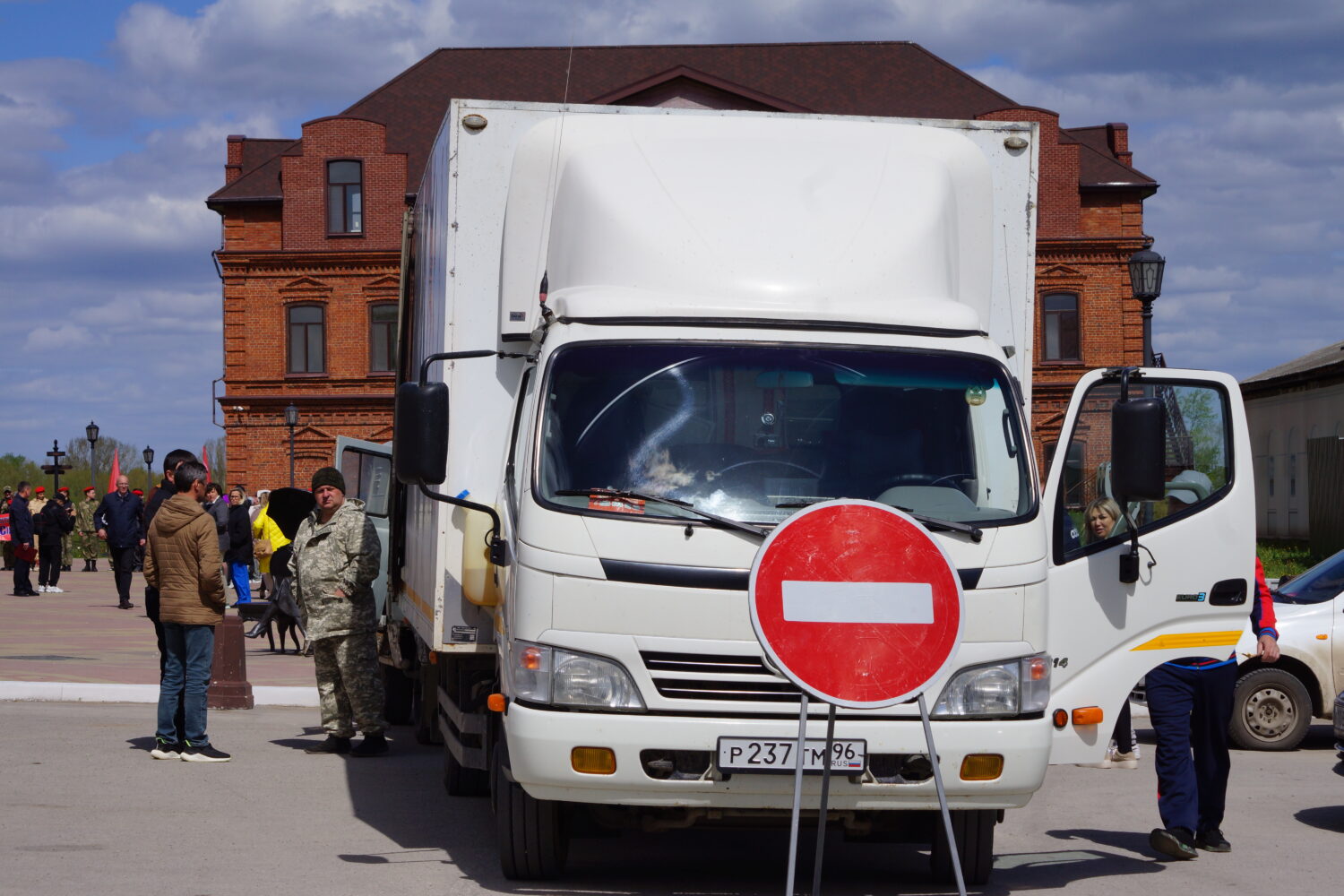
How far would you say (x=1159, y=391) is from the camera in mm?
8477

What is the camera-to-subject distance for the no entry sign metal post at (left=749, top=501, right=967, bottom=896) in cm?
590

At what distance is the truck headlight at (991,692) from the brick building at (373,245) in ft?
136

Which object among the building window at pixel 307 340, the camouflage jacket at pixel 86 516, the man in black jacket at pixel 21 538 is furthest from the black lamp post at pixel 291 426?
the man in black jacket at pixel 21 538

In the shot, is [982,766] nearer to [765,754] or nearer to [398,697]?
[765,754]

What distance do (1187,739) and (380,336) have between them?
43.3 m

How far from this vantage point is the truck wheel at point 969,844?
7664mm

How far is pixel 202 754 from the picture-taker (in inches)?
461

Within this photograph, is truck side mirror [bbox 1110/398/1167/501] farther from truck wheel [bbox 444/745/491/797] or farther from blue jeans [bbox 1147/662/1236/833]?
truck wheel [bbox 444/745/491/797]

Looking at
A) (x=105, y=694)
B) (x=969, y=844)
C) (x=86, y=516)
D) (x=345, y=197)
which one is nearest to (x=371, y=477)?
(x=105, y=694)

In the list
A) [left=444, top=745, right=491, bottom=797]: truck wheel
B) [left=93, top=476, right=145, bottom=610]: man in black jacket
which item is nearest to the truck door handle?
[left=444, top=745, right=491, bottom=797]: truck wheel

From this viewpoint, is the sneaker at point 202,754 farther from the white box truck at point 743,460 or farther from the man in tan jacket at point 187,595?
the white box truck at point 743,460

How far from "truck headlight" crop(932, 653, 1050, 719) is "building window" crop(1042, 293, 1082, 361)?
142 ft

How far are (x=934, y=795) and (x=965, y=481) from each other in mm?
→ 1311

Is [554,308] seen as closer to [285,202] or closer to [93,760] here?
[93,760]
